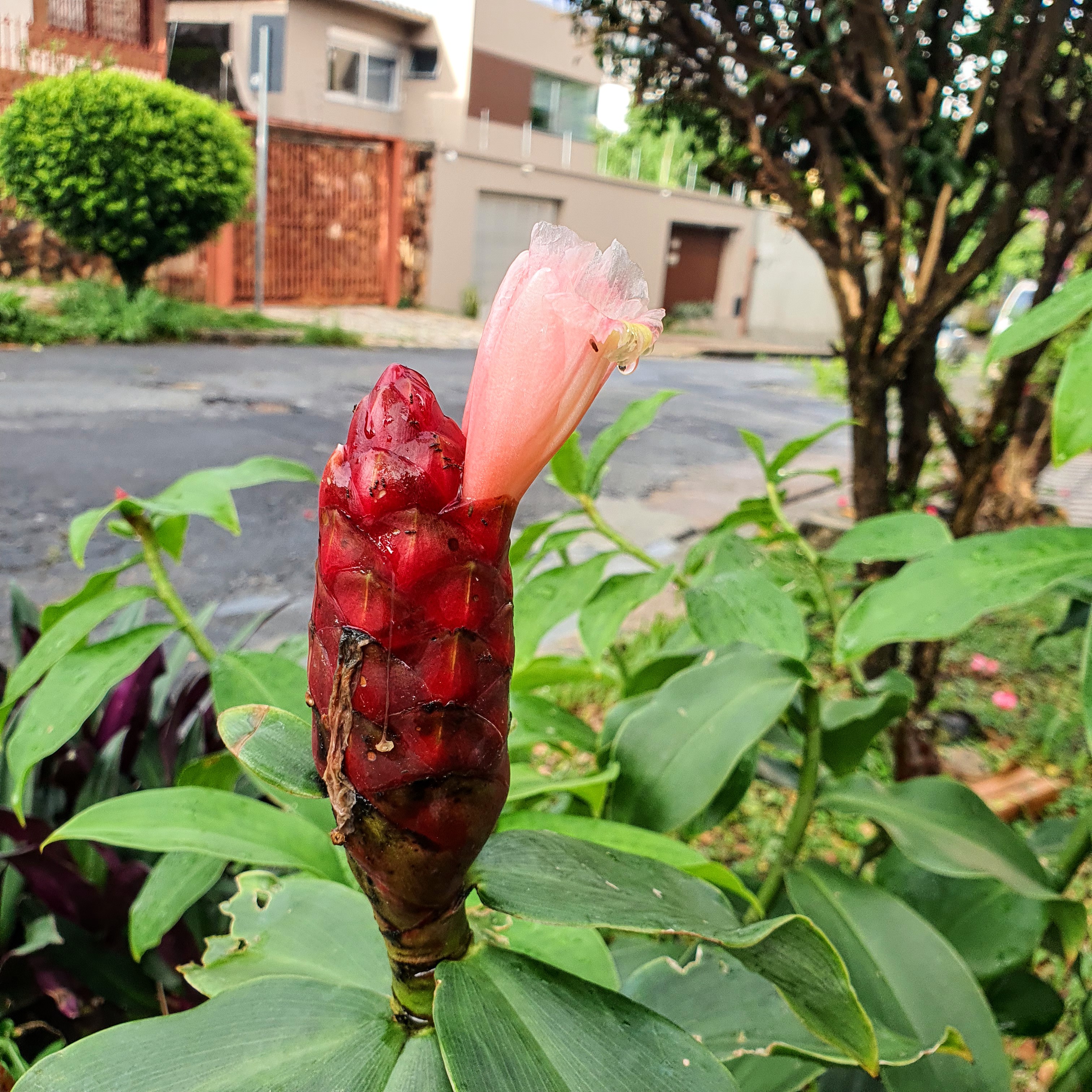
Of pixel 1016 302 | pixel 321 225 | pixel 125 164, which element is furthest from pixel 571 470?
pixel 321 225

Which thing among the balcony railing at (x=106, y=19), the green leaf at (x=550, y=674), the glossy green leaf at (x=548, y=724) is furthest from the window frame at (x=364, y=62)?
the glossy green leaf at (x=548, y=724)

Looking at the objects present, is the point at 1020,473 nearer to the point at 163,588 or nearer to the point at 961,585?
the point at 961,585

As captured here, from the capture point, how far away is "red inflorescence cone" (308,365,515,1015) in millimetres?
339

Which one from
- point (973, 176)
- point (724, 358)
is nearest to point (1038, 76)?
point (973, 176)

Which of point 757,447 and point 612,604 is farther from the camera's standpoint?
point 757,447

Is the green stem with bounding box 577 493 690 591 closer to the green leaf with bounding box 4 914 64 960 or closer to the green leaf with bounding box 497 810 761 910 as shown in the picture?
the green leaf with bounding box 497 810 761 910

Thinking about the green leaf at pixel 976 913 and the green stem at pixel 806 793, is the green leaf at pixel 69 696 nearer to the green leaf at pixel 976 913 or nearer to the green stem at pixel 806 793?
the green stem at pixel 806 793

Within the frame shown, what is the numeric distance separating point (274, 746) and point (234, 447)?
4429 millimetres

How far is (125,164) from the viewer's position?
578 cm

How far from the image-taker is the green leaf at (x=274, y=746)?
41 centimetres

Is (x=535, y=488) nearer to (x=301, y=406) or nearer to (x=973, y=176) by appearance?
(x=301, y=406)

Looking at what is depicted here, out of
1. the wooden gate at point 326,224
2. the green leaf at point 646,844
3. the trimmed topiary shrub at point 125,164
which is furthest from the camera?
the wooden gate at point 326,224

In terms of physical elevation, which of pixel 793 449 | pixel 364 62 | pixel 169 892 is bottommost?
pixel 169 892

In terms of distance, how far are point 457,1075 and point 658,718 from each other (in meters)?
0.44
